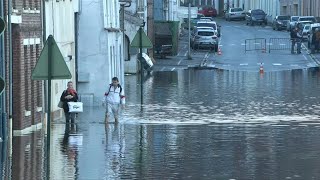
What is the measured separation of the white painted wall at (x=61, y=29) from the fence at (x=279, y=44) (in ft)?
141

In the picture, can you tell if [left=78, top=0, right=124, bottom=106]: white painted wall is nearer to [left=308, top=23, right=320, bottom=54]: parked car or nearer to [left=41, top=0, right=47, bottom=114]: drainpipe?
[left=41, top=0, right=47, bottom=114]: drainpipe

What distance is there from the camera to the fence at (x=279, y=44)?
79500mm

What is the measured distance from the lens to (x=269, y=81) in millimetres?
52812

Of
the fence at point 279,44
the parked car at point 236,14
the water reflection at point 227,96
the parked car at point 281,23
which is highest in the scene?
the parked car at point 236,14

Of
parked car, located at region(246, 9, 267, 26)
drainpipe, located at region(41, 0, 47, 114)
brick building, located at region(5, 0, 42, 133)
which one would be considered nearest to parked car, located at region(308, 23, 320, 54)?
parked car, located at region(246, 9, 267, 26)

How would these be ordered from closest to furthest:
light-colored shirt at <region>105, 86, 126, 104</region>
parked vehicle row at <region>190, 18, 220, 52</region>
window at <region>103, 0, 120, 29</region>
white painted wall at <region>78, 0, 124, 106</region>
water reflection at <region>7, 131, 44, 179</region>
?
water reflection at <region>7, 131, 44, 179</region> → light-colored shirt at <region>105, 86, 126, 104</region> → white painted wall at <region>78, 0, 124, 106</region> → window at <region>103, 0, 120, 29</region> → parked vehicle row at <region>190, 18, 220, 52</region>

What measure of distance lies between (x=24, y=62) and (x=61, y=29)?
5.96m

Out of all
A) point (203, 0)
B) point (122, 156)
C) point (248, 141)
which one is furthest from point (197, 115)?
point (203, 0)

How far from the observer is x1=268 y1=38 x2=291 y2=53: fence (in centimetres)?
7950

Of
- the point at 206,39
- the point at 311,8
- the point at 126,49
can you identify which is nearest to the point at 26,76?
the point at 126,49

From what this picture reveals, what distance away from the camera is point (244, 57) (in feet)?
235

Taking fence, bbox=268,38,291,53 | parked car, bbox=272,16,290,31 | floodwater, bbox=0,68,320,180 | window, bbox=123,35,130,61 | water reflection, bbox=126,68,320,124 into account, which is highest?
parked car, bbox=272,16,290,31

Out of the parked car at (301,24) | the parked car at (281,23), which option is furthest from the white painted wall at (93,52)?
the parked car at (281,23)

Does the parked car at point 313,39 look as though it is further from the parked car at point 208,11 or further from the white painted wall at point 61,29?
the parked car at point 208,11
